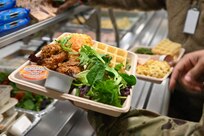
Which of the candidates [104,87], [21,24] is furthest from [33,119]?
[104,87]

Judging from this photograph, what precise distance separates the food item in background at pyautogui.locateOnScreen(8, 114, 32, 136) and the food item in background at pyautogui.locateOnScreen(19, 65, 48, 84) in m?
0.36

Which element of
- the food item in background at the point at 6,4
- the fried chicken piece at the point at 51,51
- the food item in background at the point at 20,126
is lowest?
the food item in background at the point at 20,126

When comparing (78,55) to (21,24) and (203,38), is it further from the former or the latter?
(203,38)

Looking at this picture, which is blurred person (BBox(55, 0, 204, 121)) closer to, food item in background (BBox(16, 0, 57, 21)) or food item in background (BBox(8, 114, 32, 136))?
food item in background (BBox(16, 0, 57, 21))

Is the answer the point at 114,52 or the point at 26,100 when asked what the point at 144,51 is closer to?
the point at 114,52

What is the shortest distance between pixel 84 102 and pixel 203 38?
1.28 m

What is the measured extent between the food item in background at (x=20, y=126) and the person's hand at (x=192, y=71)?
26.5 inches

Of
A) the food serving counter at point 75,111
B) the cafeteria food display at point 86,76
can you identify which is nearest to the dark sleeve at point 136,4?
the food serving counter at point 75,111

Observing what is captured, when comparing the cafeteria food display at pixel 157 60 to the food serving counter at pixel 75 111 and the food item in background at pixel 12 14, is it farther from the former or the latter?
the food item in background at pixel 12 14

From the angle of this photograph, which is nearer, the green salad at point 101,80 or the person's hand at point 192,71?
the green salad at point 101,80

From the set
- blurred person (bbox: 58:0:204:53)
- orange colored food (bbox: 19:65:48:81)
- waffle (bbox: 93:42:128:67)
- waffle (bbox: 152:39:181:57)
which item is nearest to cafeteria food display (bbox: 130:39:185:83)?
waffle (bbox: 152:39:181:57)

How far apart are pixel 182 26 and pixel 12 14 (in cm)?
126

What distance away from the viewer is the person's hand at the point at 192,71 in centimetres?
99

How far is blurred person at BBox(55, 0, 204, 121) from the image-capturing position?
1874 millimetres
